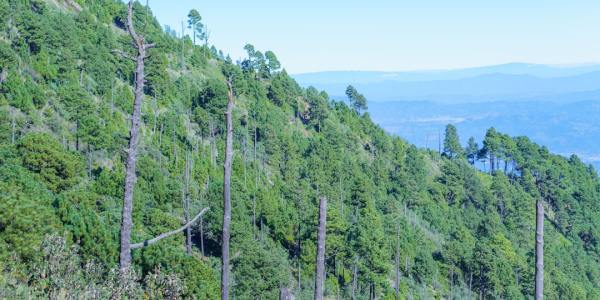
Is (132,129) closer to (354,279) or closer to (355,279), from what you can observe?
(355,279)

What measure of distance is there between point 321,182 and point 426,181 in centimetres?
2523

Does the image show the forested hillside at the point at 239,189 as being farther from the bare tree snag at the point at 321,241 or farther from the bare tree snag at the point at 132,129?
the bare tree snag at the point at 321,241

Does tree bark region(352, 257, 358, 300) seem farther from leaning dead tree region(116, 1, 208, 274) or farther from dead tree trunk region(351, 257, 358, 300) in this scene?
leaning dead tree region(116, 1, 208, 274)

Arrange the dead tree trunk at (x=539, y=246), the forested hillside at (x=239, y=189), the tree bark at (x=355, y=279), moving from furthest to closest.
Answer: the tree bark at (x=355, y=279) < the forested hillside at (x=239, y=189) < the dead tree trunk at (x=539, y=246)

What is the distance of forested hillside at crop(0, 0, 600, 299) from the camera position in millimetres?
27219

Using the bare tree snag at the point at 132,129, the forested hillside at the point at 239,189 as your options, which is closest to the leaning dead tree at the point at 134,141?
the bare tree snag at the point at 132,129

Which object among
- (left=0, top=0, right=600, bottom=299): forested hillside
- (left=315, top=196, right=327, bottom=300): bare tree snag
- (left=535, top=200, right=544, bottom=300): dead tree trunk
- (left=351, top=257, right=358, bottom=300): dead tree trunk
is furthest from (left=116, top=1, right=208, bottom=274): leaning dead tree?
(left=351, top=257, right=358, bottom=300): dead tree trunk

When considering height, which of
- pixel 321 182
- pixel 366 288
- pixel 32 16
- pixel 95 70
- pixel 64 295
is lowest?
pixel 366 288

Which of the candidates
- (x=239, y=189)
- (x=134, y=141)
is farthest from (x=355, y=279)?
(x=134, y=141)

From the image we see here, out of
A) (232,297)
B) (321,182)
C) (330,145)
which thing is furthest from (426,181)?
(232,297)

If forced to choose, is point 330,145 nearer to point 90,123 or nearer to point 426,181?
point 426,181

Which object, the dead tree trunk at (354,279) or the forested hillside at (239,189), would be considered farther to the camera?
the dead tree trunk at (354,279)

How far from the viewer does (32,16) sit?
5850cm

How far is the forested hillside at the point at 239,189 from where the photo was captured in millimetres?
27219
